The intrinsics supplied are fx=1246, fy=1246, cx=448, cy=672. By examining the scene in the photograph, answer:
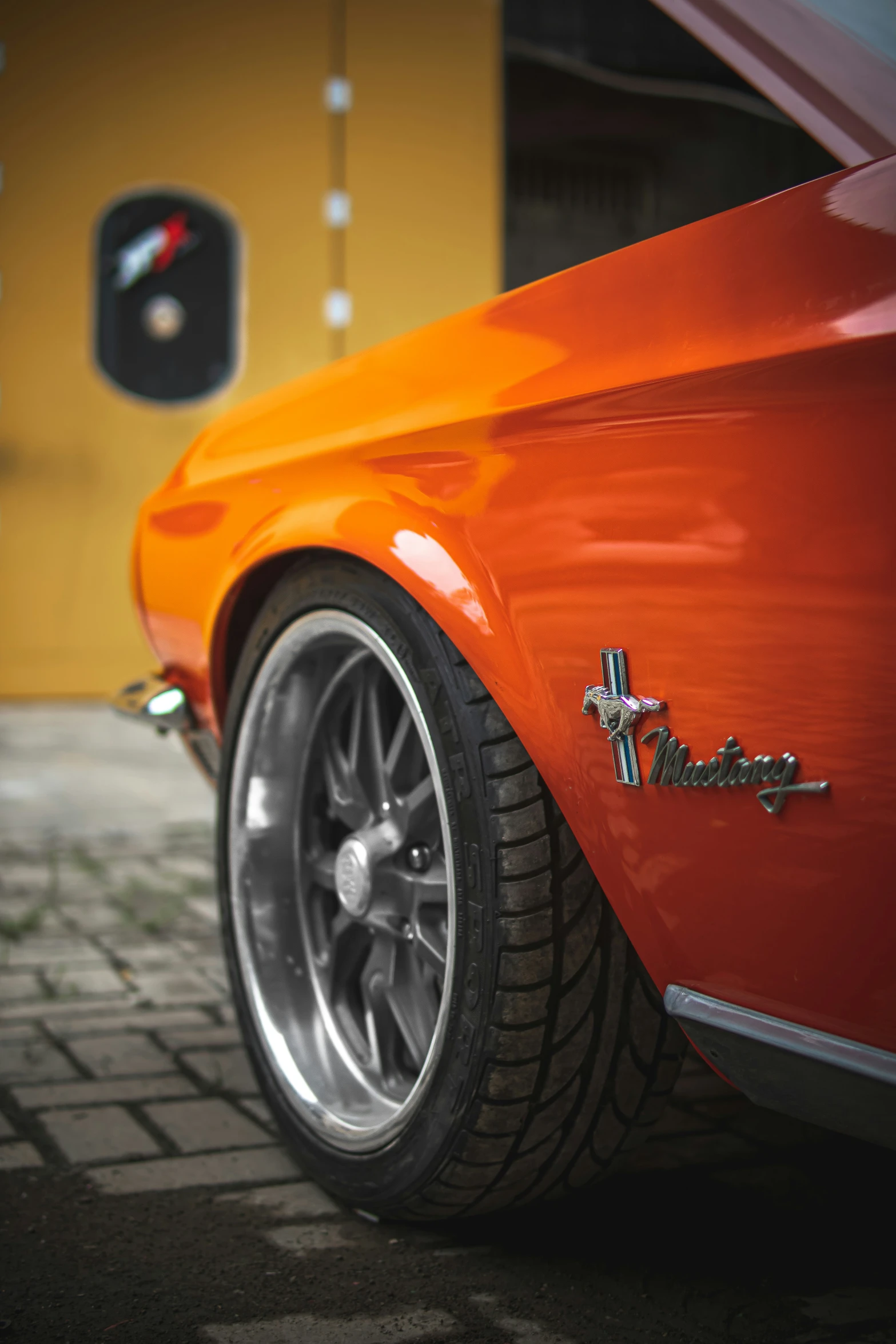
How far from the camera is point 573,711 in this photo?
1.27 metres

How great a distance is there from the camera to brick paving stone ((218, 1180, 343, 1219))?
1.71 m

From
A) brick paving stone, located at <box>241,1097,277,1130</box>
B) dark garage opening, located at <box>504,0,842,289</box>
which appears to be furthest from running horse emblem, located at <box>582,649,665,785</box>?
dark garage opening, located at <box>504,0,842,289</box>

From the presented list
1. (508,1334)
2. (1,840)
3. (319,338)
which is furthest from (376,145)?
(508,1334)

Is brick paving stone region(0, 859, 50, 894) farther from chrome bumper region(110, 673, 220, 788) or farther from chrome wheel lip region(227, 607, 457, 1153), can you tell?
chrome wheel lip region(227, 607, 457, 1153)

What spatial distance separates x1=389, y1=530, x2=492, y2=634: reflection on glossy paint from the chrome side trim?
44 centimetres

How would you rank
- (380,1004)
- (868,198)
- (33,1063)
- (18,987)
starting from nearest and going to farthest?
(868,198)
(380,1004)
(33,1063)
(18,987)

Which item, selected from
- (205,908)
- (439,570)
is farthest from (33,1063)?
(439,570)

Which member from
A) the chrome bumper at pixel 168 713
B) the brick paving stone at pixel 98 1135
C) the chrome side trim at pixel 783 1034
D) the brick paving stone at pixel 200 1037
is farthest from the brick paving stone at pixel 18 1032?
the chrome side trim at pixel 783 1034

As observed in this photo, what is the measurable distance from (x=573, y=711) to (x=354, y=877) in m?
0.64

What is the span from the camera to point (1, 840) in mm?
4250

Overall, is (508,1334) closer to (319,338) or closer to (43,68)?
(319,338)

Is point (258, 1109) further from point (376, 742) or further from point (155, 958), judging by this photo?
point (155, 958)

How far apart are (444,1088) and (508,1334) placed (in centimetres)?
27

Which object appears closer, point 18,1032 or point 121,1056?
point 121,1056
